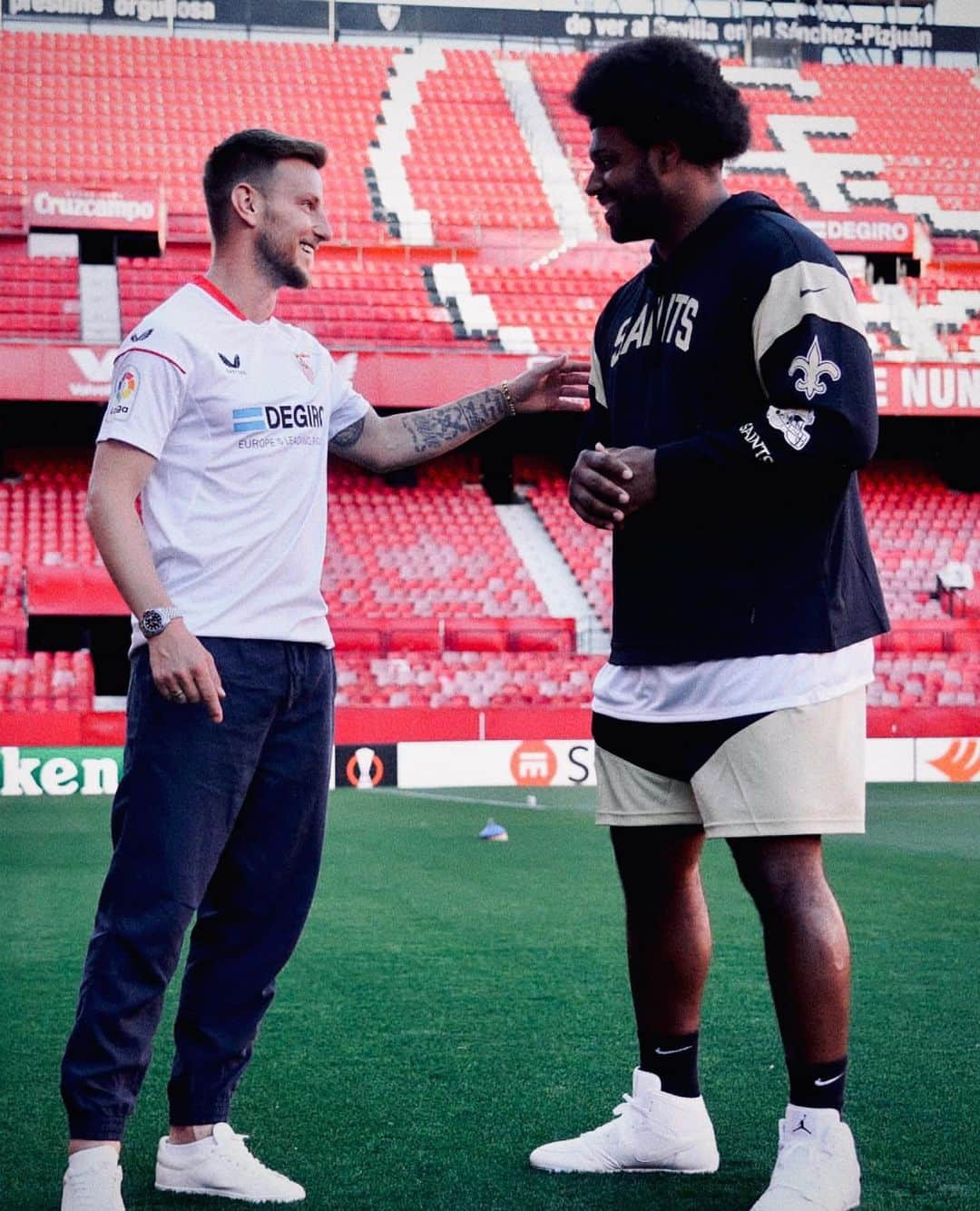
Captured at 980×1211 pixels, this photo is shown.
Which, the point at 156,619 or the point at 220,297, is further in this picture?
the point at 220,297

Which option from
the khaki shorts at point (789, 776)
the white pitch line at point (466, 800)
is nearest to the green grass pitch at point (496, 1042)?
the khaki shorts at point (789, 776)

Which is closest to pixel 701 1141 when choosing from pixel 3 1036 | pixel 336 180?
pixel 3 1036

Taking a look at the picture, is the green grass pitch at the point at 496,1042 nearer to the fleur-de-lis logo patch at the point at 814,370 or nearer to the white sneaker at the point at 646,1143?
the white sneaker at the point at 646,1143

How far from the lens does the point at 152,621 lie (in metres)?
2.73

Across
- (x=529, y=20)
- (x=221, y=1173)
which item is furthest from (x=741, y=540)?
(x=529, y=20)

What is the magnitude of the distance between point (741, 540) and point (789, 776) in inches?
16.0

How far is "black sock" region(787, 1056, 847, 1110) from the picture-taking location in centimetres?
266

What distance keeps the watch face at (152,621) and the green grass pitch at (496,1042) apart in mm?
1044

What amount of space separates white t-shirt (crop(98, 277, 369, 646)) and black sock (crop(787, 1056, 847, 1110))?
1.16m

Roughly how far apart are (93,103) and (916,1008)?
80.8ft

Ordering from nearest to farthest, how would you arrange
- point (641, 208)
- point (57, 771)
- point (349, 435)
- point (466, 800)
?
point (641, 208) < point (349, 435) < point (466, 800) < point (57, 771)

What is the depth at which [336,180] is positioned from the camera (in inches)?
968

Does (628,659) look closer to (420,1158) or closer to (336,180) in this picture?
(420,1158)

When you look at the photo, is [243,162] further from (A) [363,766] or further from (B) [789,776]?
(A) [363,766]
